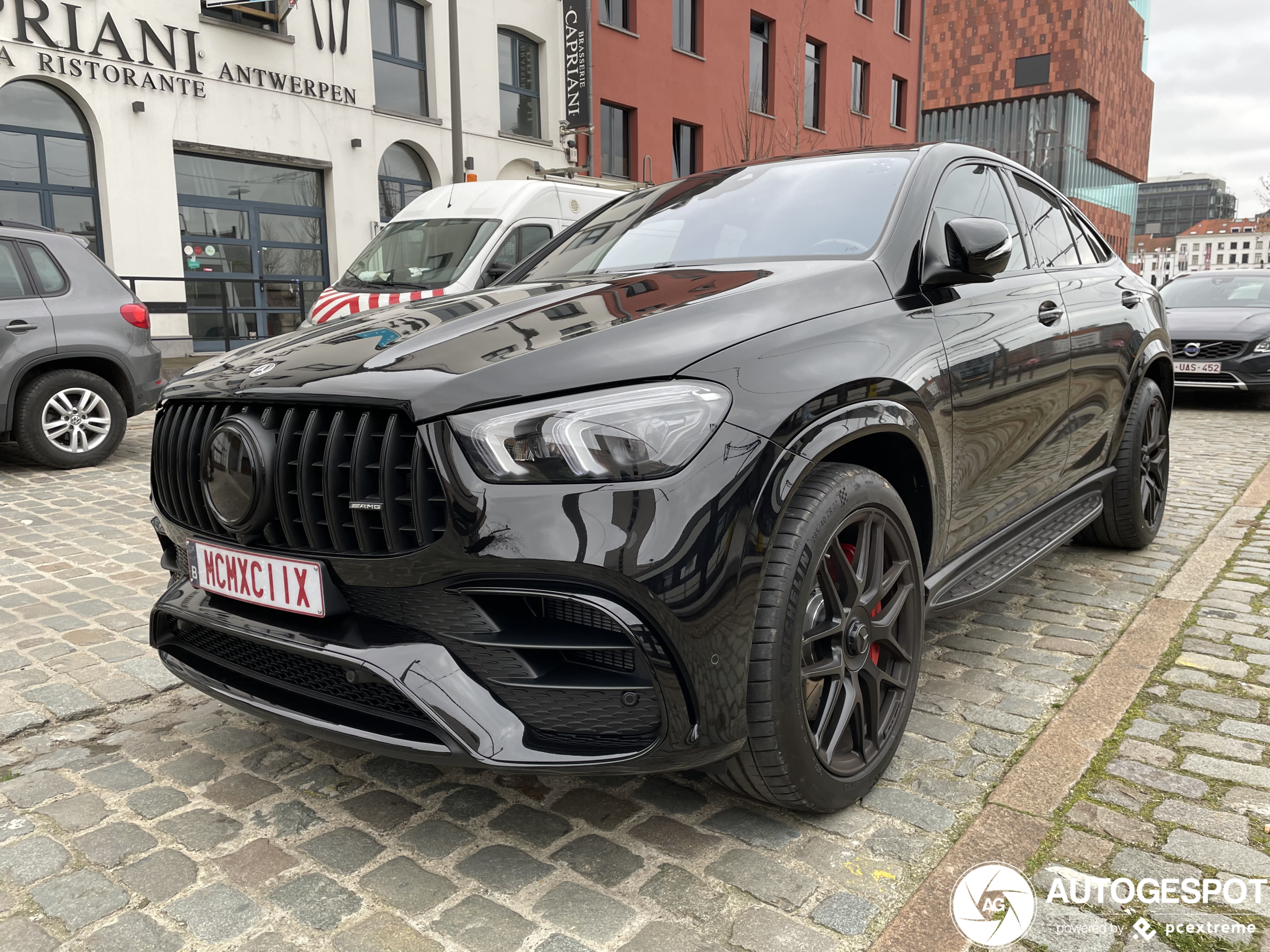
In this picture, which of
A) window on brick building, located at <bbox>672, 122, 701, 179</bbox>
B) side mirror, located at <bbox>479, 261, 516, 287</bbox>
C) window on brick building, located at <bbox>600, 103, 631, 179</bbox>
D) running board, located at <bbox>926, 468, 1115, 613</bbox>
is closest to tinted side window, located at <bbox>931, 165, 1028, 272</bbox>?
running board, located at <bbox>926, 468, 1115, 613</bbox>

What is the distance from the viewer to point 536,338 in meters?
2.12

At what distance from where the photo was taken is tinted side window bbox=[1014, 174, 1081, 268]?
3783mm

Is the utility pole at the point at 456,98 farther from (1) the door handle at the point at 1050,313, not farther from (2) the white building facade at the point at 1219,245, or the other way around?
(2) the white building facade at the point at 1219,245

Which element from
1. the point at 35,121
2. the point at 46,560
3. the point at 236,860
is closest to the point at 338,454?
the point at 236,860

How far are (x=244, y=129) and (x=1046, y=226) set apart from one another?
13.8 meters

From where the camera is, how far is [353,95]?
16.3 m

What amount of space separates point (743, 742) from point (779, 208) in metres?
1.79

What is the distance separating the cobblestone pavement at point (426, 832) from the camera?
1.99 m

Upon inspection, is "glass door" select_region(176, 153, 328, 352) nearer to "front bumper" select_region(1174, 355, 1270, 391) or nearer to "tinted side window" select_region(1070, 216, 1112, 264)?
"front bumper" select_region(1174, 355, 1270, 391)

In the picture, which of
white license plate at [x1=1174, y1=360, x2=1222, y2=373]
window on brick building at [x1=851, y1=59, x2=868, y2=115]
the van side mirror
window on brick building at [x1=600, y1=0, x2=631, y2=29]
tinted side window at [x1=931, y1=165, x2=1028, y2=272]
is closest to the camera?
tinted side window at [x1=931, y1=165, x2=1028, y2=272]

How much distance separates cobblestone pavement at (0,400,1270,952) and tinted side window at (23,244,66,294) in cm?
459

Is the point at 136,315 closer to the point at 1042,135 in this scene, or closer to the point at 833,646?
A: the point at 833,646

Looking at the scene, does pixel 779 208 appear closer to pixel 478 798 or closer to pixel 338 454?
pixel 338 454

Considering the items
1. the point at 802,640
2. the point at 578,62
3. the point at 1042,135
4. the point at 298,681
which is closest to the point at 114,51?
the point at 578,62
